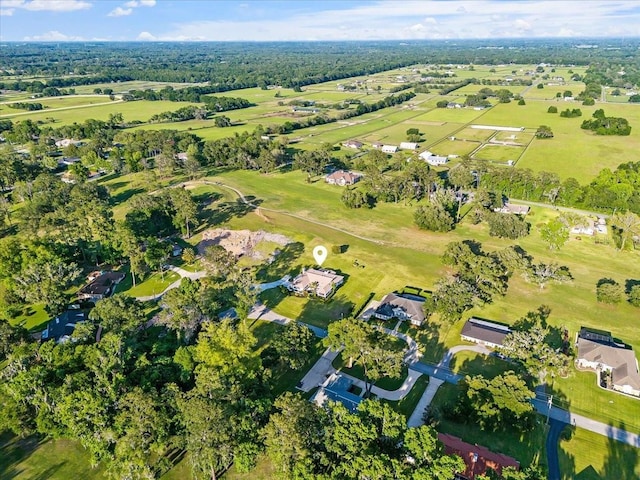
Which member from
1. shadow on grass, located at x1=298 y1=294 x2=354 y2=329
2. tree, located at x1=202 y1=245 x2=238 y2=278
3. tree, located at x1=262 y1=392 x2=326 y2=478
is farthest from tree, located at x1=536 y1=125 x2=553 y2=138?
tree, located at x1=262 y1=392 x2=326 y2=478

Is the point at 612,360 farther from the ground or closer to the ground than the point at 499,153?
closer to the ground

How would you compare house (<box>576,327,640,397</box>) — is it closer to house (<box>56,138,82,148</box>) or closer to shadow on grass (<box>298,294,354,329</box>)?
shadow on grass (<box>298,294,354,329</box>)

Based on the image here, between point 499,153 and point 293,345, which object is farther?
point 499,153

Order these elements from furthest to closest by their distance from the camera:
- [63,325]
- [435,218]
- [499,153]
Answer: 1. [499,153]
2. [435,218]
3. [63,325]

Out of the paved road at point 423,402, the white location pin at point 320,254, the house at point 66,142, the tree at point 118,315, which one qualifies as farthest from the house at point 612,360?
the house at point 66,142

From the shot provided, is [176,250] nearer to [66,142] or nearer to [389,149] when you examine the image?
[389,149]

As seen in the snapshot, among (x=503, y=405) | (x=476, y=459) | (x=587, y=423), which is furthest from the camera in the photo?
(x=587, y=423)

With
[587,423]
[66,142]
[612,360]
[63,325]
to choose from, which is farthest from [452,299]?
[66,142]

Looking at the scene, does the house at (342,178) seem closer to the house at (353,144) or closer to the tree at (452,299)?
the house at (353,144)
